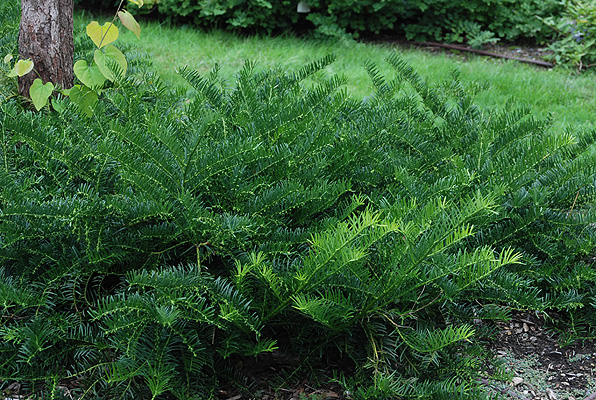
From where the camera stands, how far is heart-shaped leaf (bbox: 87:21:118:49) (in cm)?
239

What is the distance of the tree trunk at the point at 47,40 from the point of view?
8.36ft

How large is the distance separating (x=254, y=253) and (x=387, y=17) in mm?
5517

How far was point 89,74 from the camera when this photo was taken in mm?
2328

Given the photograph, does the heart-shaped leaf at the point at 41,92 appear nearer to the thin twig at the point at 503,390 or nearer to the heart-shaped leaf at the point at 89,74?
the heart-shaped leaf at the point at 89,74

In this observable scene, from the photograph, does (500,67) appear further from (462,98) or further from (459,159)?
(459,159)

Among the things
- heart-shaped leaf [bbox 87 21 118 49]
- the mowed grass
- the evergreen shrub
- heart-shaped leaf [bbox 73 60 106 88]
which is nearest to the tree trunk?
heart-shaped leaf [bbox 87 21 118 49]

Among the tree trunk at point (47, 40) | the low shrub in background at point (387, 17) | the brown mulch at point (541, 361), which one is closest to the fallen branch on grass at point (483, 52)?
the low shrub in background at point (387, 17)

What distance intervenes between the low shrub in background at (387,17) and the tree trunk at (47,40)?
3448 millimetres

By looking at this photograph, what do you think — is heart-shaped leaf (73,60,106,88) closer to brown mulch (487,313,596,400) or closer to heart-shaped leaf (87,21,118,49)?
heart-shaped leaf (87,21,118,49)

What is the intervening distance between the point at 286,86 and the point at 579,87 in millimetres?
3489

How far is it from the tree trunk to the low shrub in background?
345cm

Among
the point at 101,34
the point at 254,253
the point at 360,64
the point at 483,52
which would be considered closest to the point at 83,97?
the point at 101,34

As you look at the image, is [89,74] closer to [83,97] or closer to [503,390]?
[83,97]

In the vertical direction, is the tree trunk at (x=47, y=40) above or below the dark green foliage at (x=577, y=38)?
above
